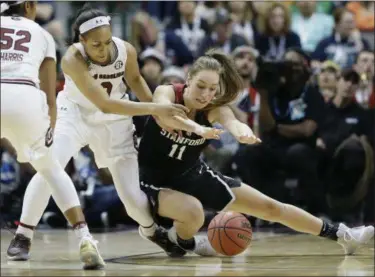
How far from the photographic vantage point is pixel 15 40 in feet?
18.2

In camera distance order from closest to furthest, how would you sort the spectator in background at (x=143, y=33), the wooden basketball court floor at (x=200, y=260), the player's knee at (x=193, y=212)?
the wooden basketball court floor at (x=200, y=260) → the player's knee at (x=193, y=212) → the spectator in background at (x=143, y=33)

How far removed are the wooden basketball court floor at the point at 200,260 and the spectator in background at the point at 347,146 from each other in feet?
4.35

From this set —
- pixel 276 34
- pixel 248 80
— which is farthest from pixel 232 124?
pixel 276 34

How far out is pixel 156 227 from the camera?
21.5 ft

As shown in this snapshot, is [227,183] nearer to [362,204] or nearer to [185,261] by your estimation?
[185,261]

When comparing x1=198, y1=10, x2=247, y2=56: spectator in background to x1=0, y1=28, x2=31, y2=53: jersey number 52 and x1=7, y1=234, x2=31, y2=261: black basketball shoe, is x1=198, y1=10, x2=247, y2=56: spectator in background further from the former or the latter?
x1=0, y1=28, x2=31, y2=53: jersey number 52

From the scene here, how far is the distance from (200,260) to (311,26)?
5.64 meters

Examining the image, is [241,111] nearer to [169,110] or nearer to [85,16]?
[85,16]

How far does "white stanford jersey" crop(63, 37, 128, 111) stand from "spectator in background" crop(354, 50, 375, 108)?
4.13 meters

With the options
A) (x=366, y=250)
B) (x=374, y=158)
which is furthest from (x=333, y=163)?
(x=366, y=250)

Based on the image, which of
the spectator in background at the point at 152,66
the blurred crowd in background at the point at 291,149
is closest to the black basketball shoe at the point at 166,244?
the blurred crowd in background at the point at 291,149

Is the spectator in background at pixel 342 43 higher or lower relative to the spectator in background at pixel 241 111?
higher

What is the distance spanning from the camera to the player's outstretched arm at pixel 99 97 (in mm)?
5574

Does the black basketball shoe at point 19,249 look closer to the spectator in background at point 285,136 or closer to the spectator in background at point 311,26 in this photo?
the spectator in background at point 285,136
